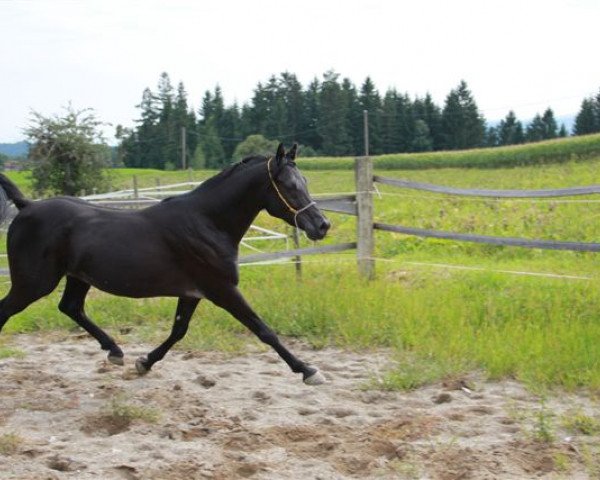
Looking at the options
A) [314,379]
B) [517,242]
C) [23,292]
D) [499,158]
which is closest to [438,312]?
[517,242]

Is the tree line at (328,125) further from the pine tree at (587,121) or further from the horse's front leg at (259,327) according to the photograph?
the horse's front leg at (259,327)

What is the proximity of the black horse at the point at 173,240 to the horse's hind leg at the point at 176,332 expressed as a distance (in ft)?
0.91

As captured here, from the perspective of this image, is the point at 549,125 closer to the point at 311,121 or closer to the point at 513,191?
the point at 311,121

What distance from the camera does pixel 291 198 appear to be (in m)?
5.15

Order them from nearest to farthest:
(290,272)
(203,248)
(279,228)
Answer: (203,248), (290,272), (279,228)

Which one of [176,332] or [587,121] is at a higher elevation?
[587,121]

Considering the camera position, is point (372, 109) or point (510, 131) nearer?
point (372, 109)

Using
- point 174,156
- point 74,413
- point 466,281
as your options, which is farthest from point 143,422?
point 174,156

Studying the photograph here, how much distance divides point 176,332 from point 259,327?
75 centimetres

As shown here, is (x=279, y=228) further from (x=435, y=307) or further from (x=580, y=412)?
(x=580, y=412)

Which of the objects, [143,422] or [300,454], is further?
[143,422]

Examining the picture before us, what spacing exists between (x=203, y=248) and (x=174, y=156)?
53253 millimetres

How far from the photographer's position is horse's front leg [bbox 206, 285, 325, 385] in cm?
524

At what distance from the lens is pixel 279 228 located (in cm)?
1547
